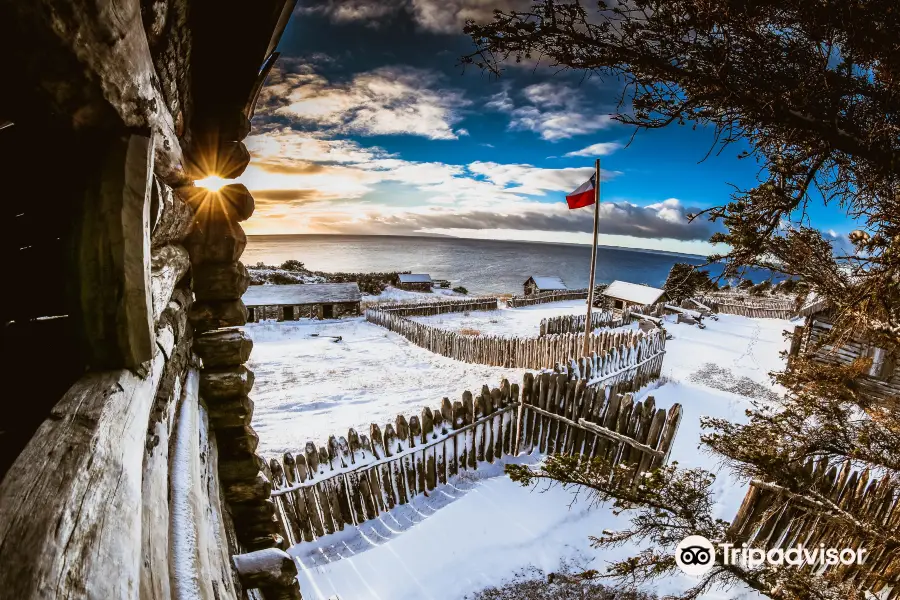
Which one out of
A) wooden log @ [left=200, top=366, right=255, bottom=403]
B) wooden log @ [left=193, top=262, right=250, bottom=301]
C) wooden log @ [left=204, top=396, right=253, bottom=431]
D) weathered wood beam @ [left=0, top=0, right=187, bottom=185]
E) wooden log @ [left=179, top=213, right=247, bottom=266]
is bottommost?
wooden log @ [left=204, top=396, right=253, bottom=431]

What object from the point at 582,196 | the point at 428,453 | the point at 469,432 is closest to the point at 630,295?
the point at 582,196

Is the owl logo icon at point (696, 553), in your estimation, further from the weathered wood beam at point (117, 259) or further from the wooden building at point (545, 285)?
the wooden building at point (545, 285)

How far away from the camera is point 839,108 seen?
196 cm

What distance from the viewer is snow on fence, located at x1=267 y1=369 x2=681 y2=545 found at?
4.62m

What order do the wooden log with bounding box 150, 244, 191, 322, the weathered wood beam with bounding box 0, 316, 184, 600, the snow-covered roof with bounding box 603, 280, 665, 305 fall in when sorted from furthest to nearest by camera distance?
1. the snow-covered roof with bounding box 603, 280, 665, 305
2. the wooden log with bounding box 150, 244, 191, 322
3. the weathered wood beam with bounding box 0, 316, 184, 600

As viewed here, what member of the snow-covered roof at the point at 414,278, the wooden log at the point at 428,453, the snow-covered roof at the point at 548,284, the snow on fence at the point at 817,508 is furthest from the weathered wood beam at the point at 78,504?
the snow-covered roof at the point at 414,278

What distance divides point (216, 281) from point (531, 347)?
11312 mm

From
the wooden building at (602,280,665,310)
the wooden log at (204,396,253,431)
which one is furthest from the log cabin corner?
the wooden building at (602,280,665,310)

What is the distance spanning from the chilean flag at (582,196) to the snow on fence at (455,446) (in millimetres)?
5058

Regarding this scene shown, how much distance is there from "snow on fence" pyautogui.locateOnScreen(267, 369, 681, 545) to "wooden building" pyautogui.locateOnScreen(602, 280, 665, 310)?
2479 centimetres

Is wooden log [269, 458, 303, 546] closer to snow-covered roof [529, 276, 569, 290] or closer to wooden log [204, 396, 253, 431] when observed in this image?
wooden log [204, 396, 253, 431]

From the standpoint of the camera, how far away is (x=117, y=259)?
3.66ft

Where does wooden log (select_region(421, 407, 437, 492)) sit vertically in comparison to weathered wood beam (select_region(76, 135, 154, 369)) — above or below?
below

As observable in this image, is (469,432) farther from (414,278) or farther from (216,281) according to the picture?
(414,278)
